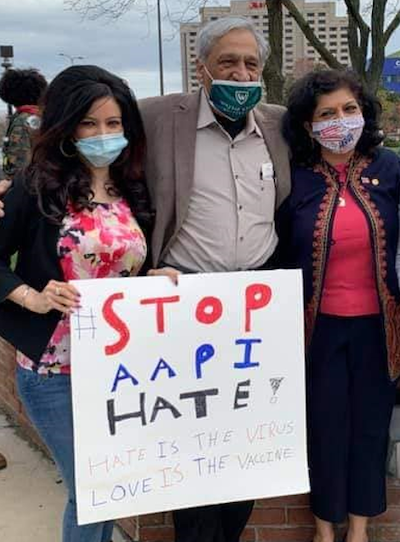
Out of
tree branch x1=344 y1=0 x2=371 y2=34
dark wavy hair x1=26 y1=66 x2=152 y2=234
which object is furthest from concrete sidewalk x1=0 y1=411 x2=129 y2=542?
tree branch x1=344 y1=0 x2=371 y2=34

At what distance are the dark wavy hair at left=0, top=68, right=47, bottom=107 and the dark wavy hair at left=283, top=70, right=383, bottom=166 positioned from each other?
244 centimetres

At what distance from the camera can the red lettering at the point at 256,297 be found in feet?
7.13

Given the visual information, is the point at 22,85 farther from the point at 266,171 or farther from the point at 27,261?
the point at 27,261

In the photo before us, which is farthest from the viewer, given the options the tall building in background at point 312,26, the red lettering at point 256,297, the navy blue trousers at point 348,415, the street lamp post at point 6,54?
the street lamp post at point 6,54

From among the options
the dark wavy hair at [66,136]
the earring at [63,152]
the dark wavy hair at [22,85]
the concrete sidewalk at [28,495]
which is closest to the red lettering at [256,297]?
the dark wavy hair at [66,136]

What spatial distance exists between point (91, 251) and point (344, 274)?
90 centimetres

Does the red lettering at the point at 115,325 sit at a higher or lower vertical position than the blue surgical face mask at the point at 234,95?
lower

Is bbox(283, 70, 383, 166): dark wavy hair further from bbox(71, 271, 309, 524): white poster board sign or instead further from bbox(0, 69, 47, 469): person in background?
bbox(0, 69, 47, 469): person in background

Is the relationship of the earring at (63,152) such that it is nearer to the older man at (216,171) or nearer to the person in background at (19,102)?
the older man at (216,171)

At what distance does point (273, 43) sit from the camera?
7.87 metres

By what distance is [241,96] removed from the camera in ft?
7.52

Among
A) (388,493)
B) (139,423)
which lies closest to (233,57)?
(139,423)

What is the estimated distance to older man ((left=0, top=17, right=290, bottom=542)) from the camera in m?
2.30

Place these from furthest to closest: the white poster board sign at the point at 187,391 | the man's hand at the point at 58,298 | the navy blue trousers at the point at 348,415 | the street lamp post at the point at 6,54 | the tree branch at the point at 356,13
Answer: the street lamp post at the point at 6,54 < the tree branch at the point at 356,13 < the navy blue trousers at the point at 348,415 < the white poster board sign at the point at 187,391 < the man's hand at the point at 58,298
